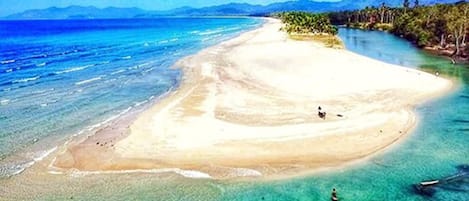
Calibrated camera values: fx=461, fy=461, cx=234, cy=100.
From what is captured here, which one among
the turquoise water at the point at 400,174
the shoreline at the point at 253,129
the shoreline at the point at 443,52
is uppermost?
the shoreline at the point at 253,129

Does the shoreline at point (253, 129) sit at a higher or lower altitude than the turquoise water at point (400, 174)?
higher

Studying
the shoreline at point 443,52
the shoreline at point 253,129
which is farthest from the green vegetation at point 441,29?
the shoreline at point 253,129

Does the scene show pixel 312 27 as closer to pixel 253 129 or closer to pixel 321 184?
pixel 253 129

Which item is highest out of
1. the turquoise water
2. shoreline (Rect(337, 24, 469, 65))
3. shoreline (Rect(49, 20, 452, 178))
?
shoreline (Rect(49, 20, 452, 178))

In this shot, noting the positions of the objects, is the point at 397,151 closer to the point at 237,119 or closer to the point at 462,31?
the point at 237,119

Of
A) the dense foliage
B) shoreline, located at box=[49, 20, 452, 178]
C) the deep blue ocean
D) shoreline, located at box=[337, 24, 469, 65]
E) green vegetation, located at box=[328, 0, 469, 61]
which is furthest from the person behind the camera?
A: the dense foliage

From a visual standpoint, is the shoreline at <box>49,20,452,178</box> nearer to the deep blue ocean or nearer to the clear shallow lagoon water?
the clear shallow lagoon water

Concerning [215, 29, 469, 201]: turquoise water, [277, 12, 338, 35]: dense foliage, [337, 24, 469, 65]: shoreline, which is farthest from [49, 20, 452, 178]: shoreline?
[277, 12, 338, 35]: dense foliage

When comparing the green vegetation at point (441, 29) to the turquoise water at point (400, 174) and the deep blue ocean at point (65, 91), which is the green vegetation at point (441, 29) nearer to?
the turquoise water at point (400, 174)
